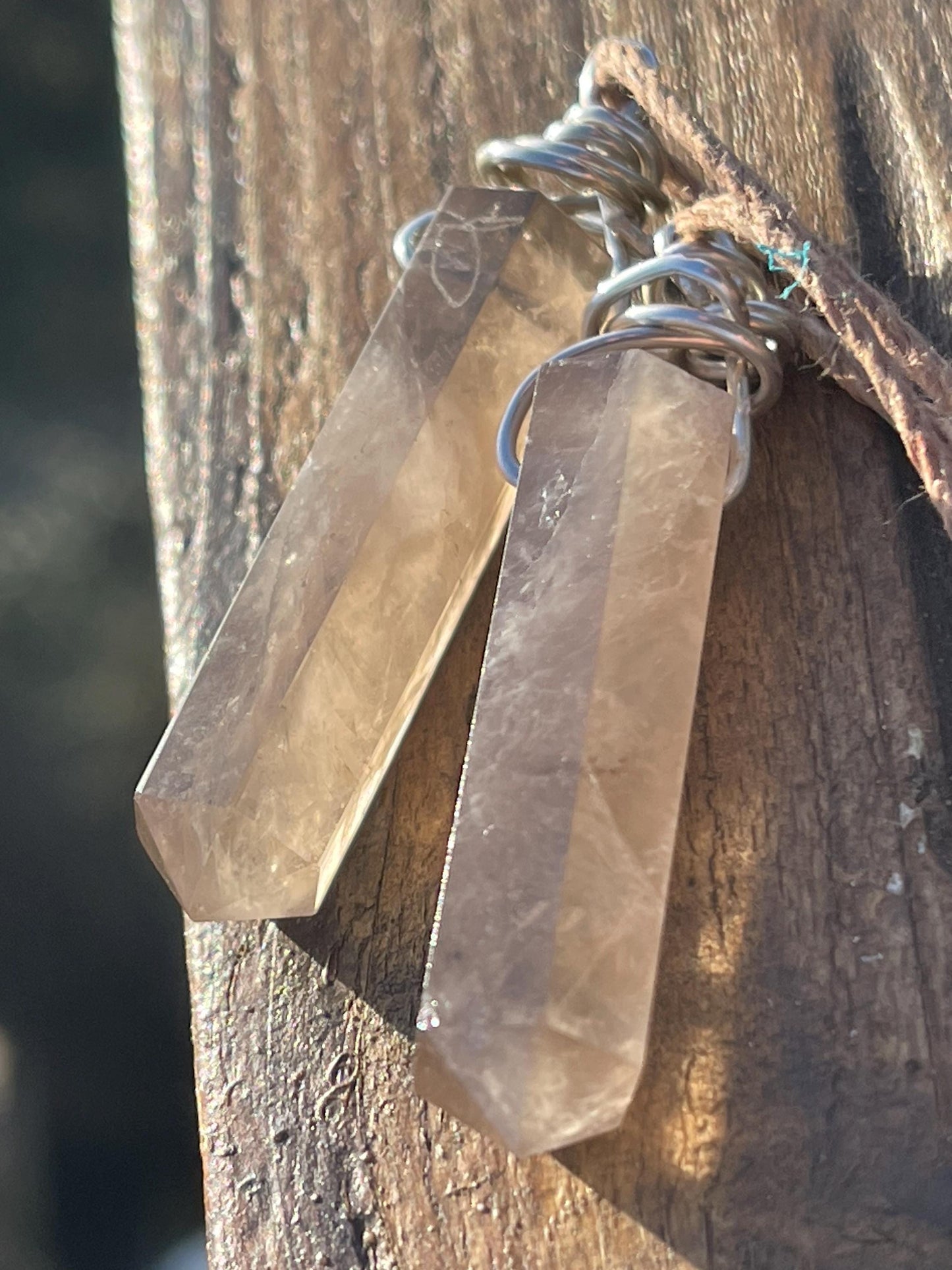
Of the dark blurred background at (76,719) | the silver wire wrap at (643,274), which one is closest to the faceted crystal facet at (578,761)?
the silver wire wrap at (643,274)

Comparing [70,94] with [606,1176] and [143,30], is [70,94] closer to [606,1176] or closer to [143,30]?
[143,30]

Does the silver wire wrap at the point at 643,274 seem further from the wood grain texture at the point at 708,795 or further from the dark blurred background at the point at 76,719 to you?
the dark blurred background at the point at 76,719

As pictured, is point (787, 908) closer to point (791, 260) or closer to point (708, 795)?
point (708, 795)

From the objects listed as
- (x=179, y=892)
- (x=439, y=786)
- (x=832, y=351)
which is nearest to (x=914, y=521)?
(x=832, y=351)

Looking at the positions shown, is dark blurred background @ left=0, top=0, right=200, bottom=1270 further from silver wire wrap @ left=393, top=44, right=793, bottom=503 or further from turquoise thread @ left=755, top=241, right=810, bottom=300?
turquoise thread @ left=755, top=241, right=810, bottom=300

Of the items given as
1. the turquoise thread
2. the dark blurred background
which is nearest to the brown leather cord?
the turquoise thread

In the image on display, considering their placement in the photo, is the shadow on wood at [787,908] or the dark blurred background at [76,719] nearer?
the shadow on wood at [787,908]

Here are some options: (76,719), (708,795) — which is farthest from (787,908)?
(76,719)
